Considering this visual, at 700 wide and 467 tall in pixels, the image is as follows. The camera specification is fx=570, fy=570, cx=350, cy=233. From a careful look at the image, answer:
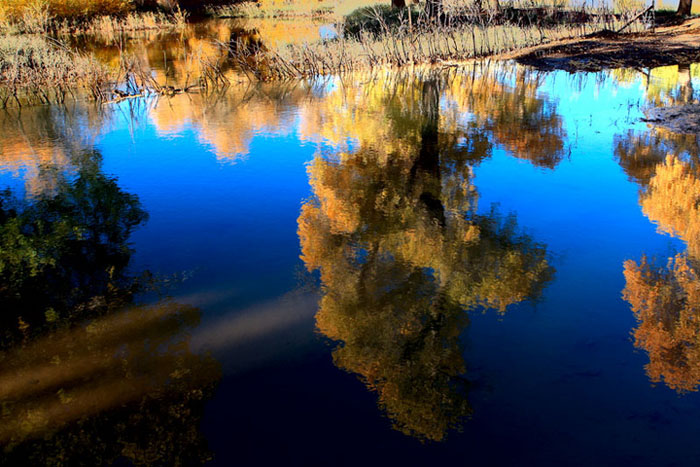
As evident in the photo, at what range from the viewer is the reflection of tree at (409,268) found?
12.3 feet

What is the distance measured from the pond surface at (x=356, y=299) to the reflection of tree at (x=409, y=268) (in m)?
0.02

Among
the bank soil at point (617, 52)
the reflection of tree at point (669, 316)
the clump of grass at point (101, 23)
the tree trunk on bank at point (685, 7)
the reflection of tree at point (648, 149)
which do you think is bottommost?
the reflection of tree at point (669, 316)

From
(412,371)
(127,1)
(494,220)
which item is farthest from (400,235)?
(127,1)

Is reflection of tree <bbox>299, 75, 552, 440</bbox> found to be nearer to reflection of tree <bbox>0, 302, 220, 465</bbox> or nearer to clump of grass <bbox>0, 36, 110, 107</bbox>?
reflection of tree <bbox>0, 302, 220, 465</bbox>

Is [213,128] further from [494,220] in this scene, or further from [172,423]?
[172,423]

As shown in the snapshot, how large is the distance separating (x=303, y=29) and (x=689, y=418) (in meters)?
26.1

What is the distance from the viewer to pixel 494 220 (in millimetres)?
6125

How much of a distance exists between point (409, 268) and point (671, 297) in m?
2.17

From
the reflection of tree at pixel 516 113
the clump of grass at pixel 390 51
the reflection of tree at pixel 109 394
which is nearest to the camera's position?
the reflection of tree at pixel 109 394

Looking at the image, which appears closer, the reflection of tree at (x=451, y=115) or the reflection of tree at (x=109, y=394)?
the reflection of tree at (x=109, y=394)

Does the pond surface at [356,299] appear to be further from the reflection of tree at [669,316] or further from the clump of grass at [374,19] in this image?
the clump of grass at [374,19]

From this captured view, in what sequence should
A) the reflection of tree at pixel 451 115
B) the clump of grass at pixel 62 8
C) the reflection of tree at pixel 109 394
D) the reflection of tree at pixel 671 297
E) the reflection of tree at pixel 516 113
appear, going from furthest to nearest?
1. the clump of grass at pixel 62 8
2. the reflection of tree at pixel 451 115
3. the reflection of tree at pixel 516 113
4. the reflection of tree at pixel 671 297
5. the reflection of tree at pixel 109 394

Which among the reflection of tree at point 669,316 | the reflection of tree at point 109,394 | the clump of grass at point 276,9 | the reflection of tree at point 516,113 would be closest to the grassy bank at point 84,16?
the clump of grass at point 276,9

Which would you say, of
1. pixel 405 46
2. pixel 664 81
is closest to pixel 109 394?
pixel 664 81
